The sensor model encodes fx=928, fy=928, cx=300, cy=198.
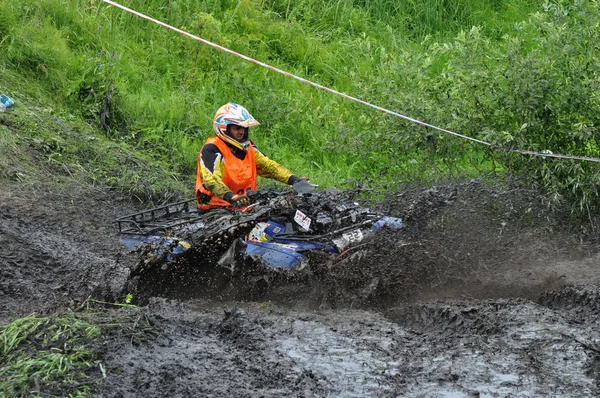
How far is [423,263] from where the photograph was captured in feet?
30.0

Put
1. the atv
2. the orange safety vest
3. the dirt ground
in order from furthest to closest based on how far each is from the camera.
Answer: the orange safety vest < the atv < the dirt ground

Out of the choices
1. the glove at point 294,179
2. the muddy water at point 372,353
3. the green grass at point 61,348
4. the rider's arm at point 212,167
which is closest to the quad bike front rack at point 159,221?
the rider's arm at point 212,167

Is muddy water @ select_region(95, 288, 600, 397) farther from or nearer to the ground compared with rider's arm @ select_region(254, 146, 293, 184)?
farther from the ground

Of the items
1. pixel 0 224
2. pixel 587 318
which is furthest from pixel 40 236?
pixel 587 318

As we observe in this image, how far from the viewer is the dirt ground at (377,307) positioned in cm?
653

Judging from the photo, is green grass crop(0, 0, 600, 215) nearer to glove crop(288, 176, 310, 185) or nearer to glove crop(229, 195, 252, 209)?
glove crop(288, 176, 310, 185)

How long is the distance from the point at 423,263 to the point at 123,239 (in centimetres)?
307

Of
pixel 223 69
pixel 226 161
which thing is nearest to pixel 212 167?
pixel 226 161

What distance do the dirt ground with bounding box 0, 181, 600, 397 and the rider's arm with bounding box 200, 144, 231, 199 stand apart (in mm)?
1164

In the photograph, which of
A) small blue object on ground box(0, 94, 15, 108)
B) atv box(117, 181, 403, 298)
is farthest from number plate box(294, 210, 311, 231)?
small blue object on ground box(0, 94, 15, 108)

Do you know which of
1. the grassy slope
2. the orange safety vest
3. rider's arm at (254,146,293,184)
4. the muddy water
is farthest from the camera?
the grassy slope

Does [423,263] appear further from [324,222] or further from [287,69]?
[287,69]

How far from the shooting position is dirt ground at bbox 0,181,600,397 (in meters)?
6.53

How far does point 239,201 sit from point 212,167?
0.63 meters
